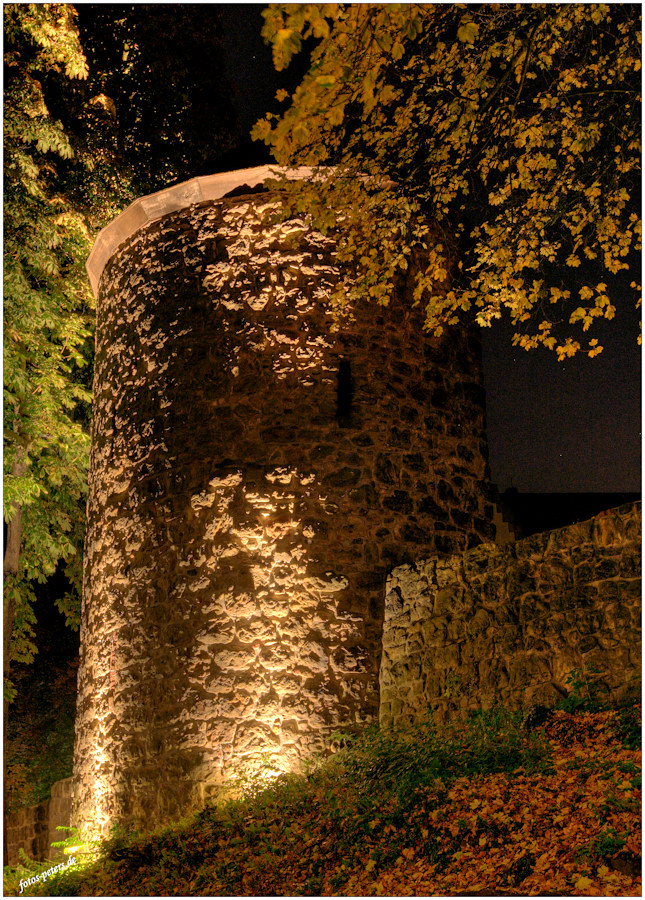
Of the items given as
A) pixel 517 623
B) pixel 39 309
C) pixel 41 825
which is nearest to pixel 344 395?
pixel 517 623

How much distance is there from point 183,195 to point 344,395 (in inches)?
117

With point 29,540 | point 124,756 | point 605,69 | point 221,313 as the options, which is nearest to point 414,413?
point 221,313

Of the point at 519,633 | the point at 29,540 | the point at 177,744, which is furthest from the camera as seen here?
the point at 29,540

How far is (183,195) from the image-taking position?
9.82 m

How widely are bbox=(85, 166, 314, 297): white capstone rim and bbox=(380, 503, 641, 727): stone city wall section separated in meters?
4.39

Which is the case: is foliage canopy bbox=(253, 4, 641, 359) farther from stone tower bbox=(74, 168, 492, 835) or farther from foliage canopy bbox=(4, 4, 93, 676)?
foliage canopy bbox=(4, 4, 93, 676)

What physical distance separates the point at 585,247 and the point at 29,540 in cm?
874

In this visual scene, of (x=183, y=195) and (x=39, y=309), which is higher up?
(x=183, y=195)

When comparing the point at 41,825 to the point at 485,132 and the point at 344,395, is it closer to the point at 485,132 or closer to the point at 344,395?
the point at 344,395

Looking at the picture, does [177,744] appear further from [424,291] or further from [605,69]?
[605,69]

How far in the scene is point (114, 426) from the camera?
32.6 feet

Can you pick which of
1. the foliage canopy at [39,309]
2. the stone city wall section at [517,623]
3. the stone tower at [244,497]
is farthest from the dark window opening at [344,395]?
the foliage canopy at [39,309]

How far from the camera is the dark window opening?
888cm

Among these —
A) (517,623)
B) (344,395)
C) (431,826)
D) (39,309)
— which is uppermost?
(39,309)
